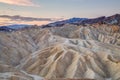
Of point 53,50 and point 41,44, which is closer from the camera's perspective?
point 53,50

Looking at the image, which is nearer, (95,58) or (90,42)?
(95,58)

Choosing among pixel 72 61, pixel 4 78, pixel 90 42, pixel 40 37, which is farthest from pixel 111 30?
pixel 4 78

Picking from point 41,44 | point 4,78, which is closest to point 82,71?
point 4,78

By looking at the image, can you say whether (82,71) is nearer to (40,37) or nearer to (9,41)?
(9,41)

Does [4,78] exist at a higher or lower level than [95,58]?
higher

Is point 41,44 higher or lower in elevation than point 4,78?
lower

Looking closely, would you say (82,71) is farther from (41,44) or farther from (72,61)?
(41,44)

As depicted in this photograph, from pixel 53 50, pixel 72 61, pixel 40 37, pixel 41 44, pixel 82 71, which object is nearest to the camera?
pixel 82 71

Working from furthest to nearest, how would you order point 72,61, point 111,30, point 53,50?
1. point 111,30
2. point 53,50
3. point 72,61

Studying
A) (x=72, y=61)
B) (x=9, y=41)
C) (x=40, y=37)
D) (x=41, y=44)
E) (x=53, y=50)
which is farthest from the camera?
(x=40, y=37)
